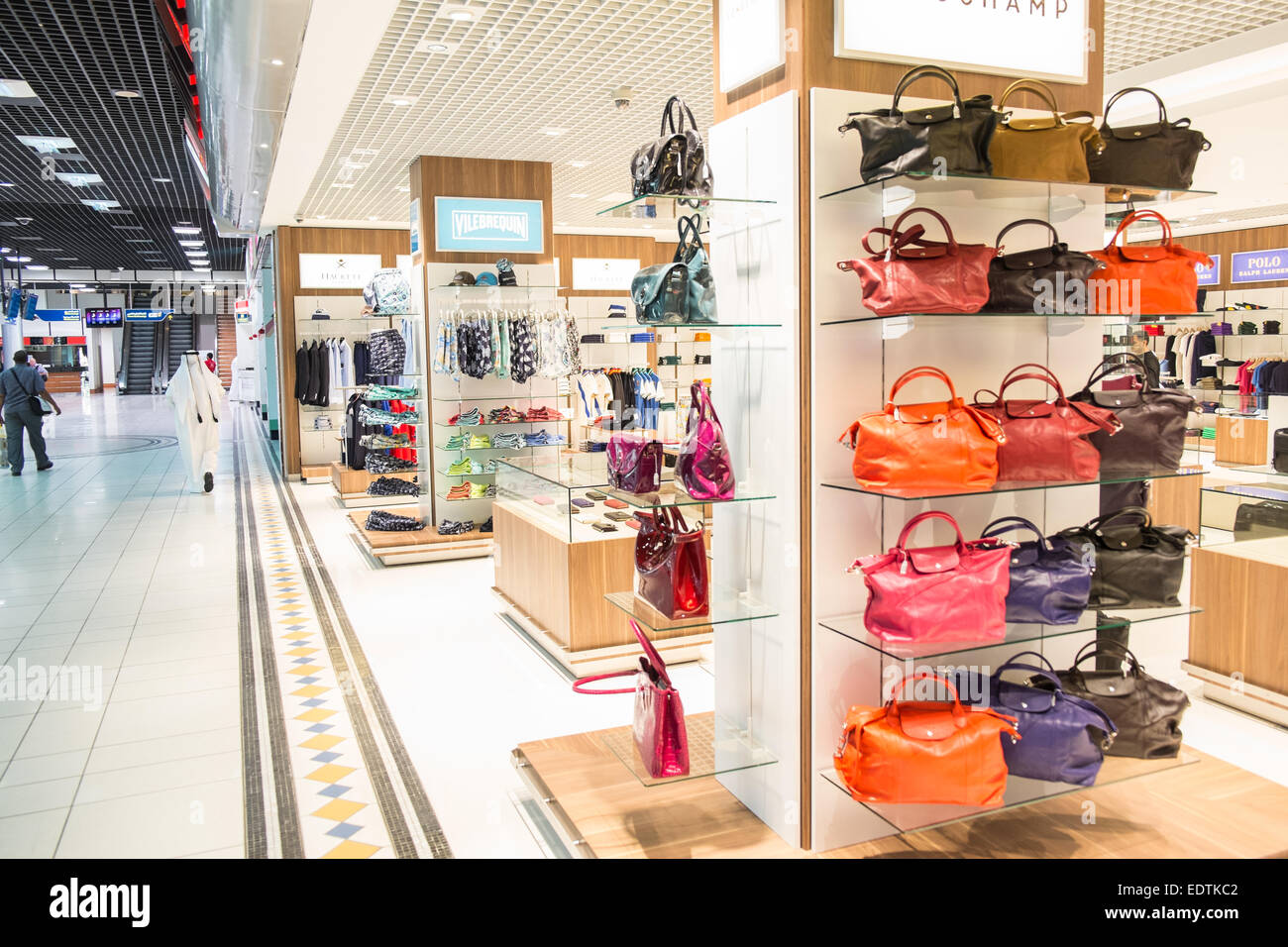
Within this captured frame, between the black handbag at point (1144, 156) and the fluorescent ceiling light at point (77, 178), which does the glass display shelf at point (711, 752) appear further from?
the fluorescent ceiling light at point (77, 178)

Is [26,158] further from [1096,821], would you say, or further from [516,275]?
[1096,821]

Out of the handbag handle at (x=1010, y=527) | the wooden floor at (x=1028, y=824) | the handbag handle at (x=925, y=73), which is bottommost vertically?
the wooden floor at (x=1028, y=824)

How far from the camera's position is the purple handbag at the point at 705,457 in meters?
2.82

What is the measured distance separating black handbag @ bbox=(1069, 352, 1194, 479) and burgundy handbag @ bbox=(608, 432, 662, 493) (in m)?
1.25

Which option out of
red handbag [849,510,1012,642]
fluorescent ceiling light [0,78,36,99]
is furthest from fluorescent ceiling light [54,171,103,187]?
red handbag [849,510,1012,642]

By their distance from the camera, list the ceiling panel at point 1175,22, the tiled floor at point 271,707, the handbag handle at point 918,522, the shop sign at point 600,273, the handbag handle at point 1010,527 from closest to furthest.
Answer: the handbag handle at point 918,522 < the handbag handle at point 1010,527 < the tiled floor at point 271,707 < the ceiling panel at point 1175,22 < the shop sign at point 600,273

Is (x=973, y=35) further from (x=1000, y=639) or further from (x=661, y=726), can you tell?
(x=661, y=726)

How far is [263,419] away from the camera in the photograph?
79.1 feet

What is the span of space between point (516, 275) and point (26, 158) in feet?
24.9

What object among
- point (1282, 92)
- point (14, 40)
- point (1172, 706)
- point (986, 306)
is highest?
point (14, 40)

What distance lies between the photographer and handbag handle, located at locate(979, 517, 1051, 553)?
268 cm

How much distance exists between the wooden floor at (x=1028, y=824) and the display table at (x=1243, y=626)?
1.37 metres

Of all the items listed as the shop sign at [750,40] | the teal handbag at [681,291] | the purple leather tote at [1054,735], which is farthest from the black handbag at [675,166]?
the purple leather tote at [1054,735]
